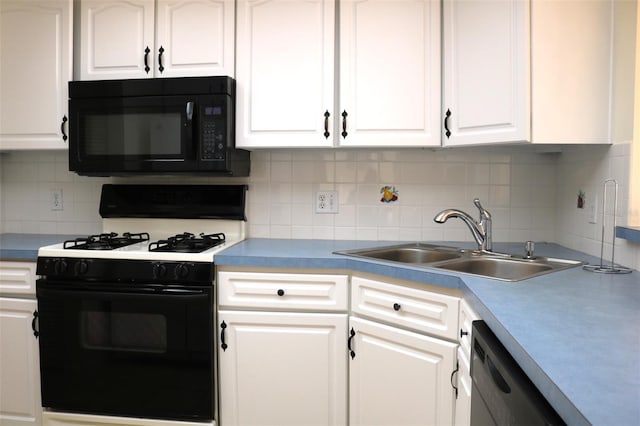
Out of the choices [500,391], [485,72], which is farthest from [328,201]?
[500,391]

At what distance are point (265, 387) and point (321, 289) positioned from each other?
1.57 ft

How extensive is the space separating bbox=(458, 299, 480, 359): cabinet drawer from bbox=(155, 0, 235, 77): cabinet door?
4.75 feet

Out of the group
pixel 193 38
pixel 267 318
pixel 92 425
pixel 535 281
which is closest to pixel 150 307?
pixel 267 318

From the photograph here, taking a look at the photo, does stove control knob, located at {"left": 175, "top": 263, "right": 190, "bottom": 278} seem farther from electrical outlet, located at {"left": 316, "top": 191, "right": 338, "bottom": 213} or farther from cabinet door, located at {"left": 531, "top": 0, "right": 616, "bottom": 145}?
cabinet door, located at {"left": 531, "top": 0, "right": 616, "bottom": 145}

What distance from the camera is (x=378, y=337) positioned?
5.77 feet

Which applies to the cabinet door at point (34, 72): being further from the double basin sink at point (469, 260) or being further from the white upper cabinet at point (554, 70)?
the white upper cabinet at point (554, 70)

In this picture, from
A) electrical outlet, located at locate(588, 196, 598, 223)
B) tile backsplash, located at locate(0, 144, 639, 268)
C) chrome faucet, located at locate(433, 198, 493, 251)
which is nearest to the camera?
electrical outlet, located at locate(588, 196, 598, 223)

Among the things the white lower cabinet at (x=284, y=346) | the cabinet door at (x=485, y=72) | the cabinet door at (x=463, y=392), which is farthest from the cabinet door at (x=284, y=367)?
the cabinet door at (x=485, y=72)

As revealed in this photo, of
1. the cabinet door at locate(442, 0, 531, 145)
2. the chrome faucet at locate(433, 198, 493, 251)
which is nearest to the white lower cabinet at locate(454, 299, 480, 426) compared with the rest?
the chrome faucet at locate(433, 198, 493, 251)

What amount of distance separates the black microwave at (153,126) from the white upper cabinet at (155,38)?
0.40 feet

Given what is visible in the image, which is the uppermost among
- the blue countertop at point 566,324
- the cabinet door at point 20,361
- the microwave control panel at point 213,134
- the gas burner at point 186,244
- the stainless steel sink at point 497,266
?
the microwave control panel at point 213,134

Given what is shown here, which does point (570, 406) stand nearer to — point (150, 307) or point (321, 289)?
point (321, 289)

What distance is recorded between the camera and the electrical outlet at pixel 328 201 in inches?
93.3

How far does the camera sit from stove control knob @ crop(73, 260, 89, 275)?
1898 mm
